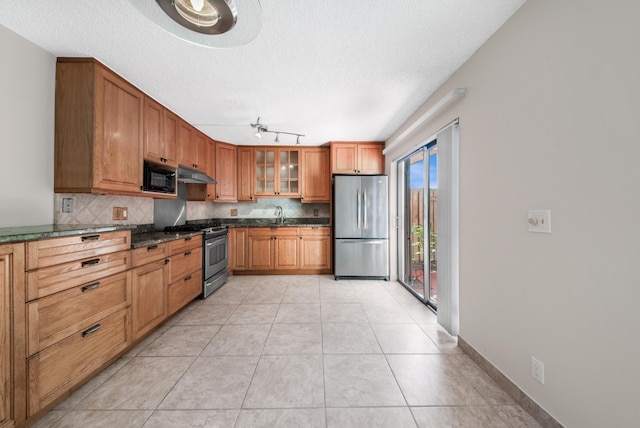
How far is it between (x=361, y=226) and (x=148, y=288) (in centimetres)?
295

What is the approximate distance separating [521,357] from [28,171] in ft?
11.8

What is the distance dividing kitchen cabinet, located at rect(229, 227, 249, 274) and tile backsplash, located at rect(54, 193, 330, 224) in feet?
2.00

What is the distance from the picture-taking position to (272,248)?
14.1ft

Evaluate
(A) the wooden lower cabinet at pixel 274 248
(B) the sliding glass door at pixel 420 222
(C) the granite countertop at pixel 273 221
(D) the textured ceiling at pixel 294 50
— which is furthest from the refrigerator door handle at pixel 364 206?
(D) the textured ceiling at pixel 294 50

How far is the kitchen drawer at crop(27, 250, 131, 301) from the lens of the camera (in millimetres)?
1304

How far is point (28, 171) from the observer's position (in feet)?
5.85

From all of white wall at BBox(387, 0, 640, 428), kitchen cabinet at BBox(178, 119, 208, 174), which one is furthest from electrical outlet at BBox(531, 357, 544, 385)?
kitchen cabinet at BBox(178, 119, 208, 174)

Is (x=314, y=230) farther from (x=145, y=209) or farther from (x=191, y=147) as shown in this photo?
(x=145, y=209)

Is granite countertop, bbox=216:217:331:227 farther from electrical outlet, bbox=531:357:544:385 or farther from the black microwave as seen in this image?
electrical outlet, bbox=531:357:544:385

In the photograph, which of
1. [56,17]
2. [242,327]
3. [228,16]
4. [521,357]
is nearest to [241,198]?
[242,327]

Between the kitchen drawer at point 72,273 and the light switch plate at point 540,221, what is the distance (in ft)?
9.00

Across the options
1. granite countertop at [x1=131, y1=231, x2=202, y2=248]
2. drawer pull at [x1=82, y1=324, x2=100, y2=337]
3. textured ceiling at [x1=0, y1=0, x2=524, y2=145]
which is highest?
textured ceiling at [x1=0, y1=0, x2=524, y2=145]

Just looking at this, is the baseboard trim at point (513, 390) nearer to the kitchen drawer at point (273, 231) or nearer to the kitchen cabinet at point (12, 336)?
the kitchen cabinet at point (12, 336)

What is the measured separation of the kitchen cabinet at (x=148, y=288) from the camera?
2.01m
